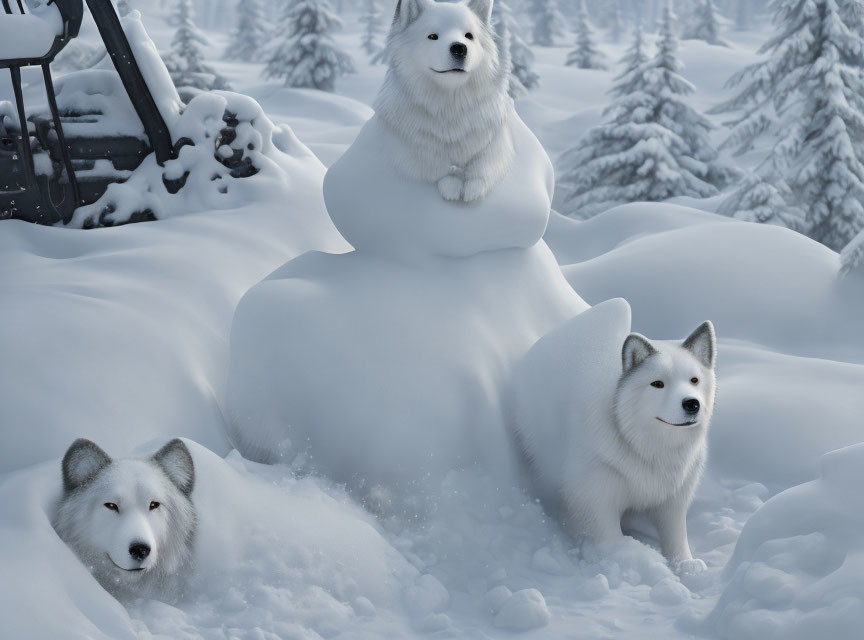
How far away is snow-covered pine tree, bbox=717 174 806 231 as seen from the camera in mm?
9758

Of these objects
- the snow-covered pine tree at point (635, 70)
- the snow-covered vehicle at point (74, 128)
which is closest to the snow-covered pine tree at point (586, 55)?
the snow-covered pine tree at point (635, 70)

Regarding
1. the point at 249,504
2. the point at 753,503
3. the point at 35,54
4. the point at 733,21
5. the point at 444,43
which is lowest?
the point at 733,21

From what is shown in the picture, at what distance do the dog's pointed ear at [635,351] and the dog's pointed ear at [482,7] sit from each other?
5.08ft

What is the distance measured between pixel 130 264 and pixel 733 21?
1798 inches

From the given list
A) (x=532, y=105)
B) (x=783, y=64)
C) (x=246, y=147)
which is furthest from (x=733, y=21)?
(x=246, y=147)

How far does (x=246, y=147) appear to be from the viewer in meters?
5.75

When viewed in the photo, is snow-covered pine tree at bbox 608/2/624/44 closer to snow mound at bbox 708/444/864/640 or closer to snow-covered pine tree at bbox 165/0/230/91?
snow-covered pine tree at bbox 165/0/230/91

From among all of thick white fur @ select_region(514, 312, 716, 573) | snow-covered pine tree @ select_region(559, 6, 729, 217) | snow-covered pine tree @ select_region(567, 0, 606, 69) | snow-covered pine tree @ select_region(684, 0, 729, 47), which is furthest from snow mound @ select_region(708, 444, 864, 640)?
snow-covered pine tree @ select_region(684, 0, 729, 47)

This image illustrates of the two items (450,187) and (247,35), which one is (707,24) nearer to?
(247,35)

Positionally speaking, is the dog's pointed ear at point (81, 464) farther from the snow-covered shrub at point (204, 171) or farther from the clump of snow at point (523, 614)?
the snow-covered shrub at point (204, 171)

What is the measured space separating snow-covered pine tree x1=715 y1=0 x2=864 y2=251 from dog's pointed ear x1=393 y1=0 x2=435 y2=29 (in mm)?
6966

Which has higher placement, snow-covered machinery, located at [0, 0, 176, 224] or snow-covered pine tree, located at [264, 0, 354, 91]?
snow-covered machinery, located at [0, 0, 176, 224]

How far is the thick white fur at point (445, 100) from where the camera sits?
12.5ft

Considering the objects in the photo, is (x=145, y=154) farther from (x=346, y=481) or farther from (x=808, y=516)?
(x=808, y=516)
